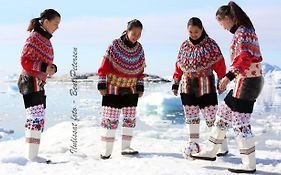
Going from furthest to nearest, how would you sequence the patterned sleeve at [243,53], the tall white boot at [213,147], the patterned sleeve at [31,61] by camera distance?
the patterned sleeve at [31,61] → the tall white boot at [213,147] → the patterned sleeve at [243,53]

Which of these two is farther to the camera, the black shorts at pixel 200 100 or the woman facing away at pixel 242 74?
the black shorts at pixel 200 100

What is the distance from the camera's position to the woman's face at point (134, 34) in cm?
469

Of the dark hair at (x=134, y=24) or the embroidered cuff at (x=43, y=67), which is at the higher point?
the dark hair at (x=134, y=24)

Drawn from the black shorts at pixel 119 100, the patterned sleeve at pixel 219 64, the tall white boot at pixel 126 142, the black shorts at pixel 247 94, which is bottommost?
the tall white boot at pixel 126 142

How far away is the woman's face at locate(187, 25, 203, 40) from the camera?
177 inches

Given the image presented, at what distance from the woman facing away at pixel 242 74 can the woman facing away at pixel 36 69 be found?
6.12ft

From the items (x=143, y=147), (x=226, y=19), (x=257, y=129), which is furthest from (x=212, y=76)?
(x=257, y=129)

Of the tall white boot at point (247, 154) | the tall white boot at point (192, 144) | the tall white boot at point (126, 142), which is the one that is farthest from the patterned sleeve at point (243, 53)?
the tall white boot at point (126, 142)

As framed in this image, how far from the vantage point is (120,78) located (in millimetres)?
4781

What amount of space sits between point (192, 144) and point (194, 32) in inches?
49.6

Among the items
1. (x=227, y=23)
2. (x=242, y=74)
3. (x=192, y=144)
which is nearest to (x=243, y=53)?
(x=242, y=74)

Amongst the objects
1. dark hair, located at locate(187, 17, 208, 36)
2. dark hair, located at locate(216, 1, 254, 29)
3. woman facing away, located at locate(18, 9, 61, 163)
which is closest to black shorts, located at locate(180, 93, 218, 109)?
dark hair, located at locate(187, 17, 208, 36)

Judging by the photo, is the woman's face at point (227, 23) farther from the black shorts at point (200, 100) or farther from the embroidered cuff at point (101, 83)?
the embroidered cuff at point (101, 83)

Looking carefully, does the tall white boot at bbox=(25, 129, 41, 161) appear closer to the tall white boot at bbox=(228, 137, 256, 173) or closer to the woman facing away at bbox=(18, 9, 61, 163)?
the woman facing away at bbox=(18, 9, 61, 163)
